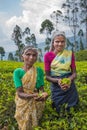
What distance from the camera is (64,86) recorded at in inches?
205

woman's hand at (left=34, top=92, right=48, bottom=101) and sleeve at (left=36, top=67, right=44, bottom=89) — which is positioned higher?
sleeve at (left=36, top=67, right=44, bottom=89)

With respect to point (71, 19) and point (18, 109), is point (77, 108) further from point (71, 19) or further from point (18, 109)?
point (71, 19)

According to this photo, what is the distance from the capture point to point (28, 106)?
5270 mm

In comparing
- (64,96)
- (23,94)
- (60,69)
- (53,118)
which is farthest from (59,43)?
(53,118)

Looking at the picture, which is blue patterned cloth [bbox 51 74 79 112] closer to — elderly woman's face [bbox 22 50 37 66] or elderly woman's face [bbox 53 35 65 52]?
elderly woman's face [bbox 53 35 65 52]

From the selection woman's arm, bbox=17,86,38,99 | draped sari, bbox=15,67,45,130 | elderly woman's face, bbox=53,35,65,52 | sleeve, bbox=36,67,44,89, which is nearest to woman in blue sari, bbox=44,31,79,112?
elderly woman's face, bbox=53,35,65,52

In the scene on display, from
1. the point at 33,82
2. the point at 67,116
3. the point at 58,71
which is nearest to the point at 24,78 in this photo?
the point at 33,82

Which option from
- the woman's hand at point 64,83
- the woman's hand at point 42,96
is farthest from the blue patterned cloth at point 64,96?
the woman's hand at point 42,96

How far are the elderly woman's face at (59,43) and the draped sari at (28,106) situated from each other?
0.46 metres

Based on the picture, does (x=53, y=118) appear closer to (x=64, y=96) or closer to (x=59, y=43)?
(x=64, y=96)

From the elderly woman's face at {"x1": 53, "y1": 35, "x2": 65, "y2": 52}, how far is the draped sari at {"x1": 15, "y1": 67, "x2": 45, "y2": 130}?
456 mm

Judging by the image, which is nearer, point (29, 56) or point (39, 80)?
point (29, 56)

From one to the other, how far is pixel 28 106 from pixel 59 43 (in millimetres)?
985

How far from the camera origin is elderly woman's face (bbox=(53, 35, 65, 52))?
211 inches
